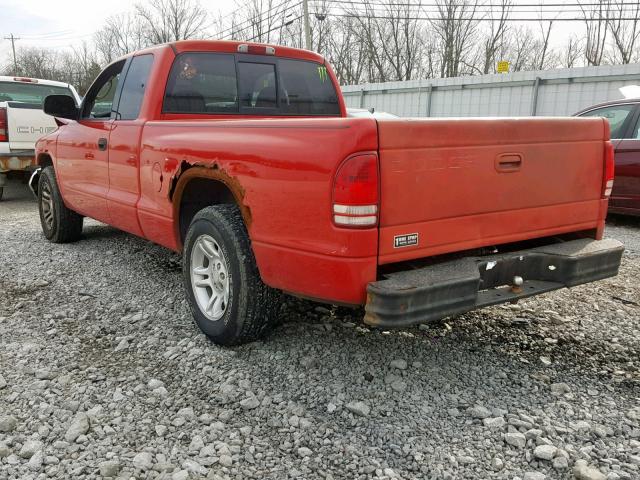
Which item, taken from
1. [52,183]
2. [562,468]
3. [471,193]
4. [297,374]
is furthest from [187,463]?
[52,183]

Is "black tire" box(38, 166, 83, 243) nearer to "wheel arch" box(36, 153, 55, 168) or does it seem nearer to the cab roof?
"wheel arch" box(36, 153, 55, 168)

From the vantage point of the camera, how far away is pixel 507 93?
575 inches

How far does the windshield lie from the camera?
33.0ft

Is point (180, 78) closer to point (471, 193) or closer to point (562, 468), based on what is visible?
point (471, 193)

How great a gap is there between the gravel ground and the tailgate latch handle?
1112 millimetres

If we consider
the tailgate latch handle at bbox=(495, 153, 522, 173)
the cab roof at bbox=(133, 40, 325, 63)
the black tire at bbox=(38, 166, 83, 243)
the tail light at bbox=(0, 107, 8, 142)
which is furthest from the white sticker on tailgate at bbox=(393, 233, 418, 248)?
the tail light at bbox=(0, 107, 8, 142)

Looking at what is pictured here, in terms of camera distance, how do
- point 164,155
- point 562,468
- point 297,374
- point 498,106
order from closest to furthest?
point 562,468 → point 297,374 → point 164,155 → point 498,106

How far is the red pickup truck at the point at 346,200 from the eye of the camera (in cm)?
257

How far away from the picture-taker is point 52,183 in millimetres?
5938

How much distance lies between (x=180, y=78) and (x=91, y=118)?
1.34 meters

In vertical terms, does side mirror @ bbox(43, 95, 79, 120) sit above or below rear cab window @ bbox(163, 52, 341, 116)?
below

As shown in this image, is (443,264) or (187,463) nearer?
Result: (187,463)

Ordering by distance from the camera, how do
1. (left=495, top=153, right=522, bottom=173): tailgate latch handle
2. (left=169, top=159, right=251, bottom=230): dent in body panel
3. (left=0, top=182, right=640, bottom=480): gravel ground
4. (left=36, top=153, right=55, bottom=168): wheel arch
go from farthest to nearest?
(left=36, top=153, right=55, bottom=168): wheel arch
(left=169, top=159, right=251, bottom=230): dent in body panel
(left=495, top=153, right=522, bottom=173): tailgate latch handle
(left=0, top=182, right=640, bottom=480): gravel ground

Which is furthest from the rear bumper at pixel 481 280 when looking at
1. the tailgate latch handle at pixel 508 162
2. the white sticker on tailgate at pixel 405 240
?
the tailgate latch handle at pixel 508 162
